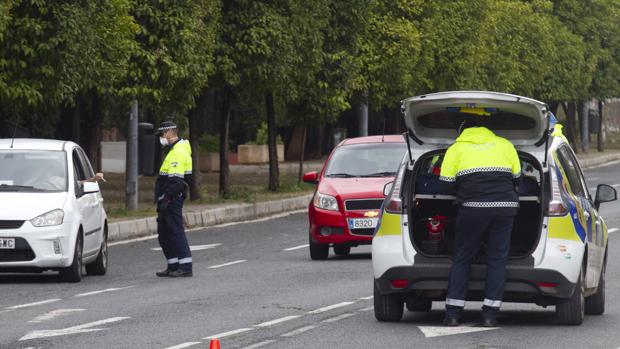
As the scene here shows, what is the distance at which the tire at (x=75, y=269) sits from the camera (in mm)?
18105

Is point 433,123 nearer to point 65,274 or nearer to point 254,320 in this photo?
point 254,320

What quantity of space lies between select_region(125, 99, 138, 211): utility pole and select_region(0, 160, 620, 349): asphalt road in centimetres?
962

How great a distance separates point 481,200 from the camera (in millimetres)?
12859

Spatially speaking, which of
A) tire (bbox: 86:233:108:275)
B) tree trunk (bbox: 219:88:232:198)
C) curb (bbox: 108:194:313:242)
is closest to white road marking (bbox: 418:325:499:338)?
tire (bbox: 86:233:108:275)

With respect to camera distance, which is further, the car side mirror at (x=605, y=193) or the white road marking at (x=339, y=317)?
the car side mirror at (x=605, y=193)

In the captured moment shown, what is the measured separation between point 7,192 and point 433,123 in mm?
6309

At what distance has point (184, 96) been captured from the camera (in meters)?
32.7

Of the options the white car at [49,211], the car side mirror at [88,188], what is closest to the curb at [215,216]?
the white car at [49,211]

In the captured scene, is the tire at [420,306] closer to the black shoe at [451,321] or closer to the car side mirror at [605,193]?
the black shoe at [451,321]

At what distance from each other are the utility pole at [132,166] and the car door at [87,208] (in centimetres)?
1149

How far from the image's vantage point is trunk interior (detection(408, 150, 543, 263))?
1338cm

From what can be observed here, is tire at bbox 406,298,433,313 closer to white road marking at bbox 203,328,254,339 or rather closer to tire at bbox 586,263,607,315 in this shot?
tire at bbox 586,263,607,315

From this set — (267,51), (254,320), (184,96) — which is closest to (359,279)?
(254,320)

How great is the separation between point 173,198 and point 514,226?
6152mm
